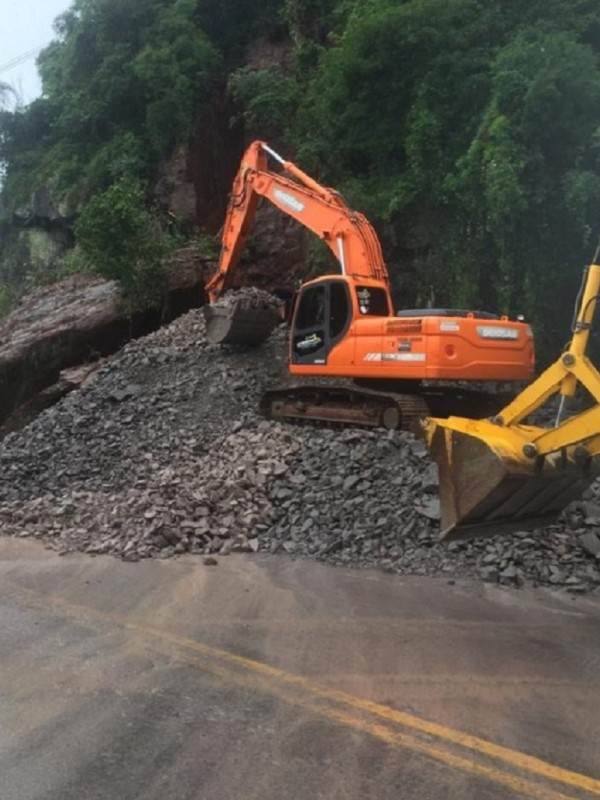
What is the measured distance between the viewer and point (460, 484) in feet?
17.6

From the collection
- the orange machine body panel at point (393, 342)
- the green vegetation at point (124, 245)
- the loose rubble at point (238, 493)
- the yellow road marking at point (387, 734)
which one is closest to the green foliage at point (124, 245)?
the green vegetation at point (124, 245)

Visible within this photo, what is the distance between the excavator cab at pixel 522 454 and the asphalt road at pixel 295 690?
777 mm

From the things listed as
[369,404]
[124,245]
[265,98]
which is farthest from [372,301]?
[265,98]

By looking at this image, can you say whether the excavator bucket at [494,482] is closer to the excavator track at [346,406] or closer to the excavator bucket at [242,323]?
the excavator track at [346,406]

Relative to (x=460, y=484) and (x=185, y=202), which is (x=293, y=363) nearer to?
(x=460, y=484)

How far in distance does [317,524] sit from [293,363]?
4.29 metres

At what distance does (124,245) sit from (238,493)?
10.8 metres

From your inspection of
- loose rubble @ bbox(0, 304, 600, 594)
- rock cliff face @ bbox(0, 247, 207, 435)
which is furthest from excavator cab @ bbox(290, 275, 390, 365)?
rock cliff face @ bbox(0, 247, 207, 435)

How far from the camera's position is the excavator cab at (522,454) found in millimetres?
5105

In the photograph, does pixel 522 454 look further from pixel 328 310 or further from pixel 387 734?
pixel 328 310

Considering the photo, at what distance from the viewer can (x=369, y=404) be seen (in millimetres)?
10703

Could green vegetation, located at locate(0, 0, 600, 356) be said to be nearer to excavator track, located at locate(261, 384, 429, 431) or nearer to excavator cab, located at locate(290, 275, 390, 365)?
excavator cab, located at locate(290, 275, 390, 365)

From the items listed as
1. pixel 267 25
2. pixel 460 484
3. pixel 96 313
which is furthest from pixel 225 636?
pixel 267 25

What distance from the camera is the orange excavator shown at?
384 inches
